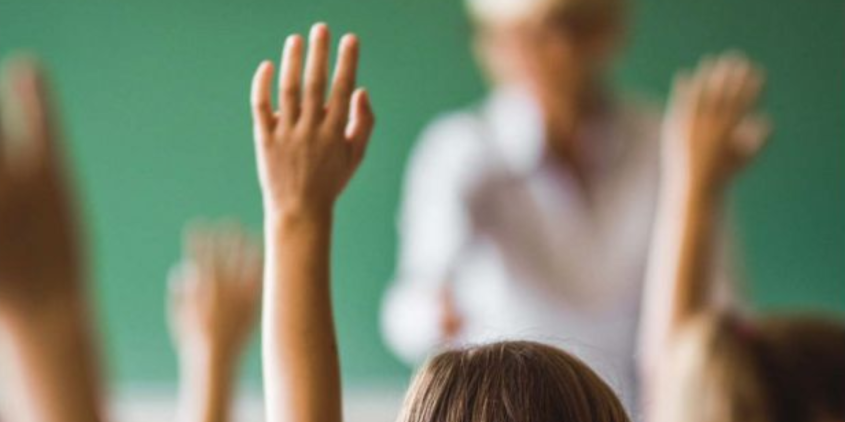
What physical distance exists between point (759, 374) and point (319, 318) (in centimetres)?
49

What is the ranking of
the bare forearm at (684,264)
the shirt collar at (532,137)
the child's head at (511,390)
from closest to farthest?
the child's head at (511,390)
the bare forearm at (684,264)
the shirt collar at (532,137)

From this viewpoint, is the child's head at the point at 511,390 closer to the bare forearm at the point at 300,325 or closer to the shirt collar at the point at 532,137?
the bare forearm at the point at 300,325

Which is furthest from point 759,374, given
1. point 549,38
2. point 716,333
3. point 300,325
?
point 549,38

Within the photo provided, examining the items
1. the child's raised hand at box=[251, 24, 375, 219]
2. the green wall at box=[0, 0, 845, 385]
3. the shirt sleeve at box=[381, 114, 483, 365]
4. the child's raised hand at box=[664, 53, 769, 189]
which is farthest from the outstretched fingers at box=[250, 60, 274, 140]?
the green wall at box=[0, 0, 845, 385]

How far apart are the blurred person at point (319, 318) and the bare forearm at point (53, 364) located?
1.43 feet

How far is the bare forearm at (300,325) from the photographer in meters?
0.94

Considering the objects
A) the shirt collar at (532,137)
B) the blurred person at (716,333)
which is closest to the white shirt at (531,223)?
the shirt collar at (532,137)

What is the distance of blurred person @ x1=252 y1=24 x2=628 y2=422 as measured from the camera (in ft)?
3.09

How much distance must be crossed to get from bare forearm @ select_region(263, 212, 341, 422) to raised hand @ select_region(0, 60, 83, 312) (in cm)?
44

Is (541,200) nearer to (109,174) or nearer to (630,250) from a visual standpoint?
(630,250)

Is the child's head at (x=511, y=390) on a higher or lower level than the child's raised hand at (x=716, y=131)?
lower

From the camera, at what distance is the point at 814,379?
49.6 inches

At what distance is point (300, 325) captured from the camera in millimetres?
957

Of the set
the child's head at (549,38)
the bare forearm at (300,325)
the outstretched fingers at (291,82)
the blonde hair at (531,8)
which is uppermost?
the blonde hair at (531,8)
